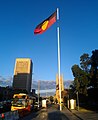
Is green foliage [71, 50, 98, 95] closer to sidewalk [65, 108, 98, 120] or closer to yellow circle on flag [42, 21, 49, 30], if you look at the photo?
sidewalk [65, 108, 98, 120]

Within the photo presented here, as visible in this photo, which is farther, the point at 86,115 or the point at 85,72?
the point at 85,72

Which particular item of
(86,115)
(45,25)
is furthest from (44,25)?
(86,115)

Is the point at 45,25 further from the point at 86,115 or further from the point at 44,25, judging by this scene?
the point at 86,115

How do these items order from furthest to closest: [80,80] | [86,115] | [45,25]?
[80,80] → [86,115] → [45,25]

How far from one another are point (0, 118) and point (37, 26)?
16.6 meters

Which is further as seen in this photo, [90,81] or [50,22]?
[90,81]

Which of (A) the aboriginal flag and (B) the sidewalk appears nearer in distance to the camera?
(B) the sidewalk

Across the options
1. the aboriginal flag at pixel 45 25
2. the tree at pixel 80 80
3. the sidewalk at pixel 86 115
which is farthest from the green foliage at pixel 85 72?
the aboriginal flag at pixel 45 25

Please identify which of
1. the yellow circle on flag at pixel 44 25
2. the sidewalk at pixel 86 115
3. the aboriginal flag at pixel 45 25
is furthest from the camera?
the yellow circle on flag at pixel 44 25

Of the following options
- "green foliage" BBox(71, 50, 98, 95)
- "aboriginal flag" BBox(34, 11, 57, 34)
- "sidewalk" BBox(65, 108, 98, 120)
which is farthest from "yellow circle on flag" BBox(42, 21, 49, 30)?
"green foliage" BBox(71, 50, 98, 95)

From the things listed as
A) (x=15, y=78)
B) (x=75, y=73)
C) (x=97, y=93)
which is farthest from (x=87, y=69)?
(x=15, y=78)

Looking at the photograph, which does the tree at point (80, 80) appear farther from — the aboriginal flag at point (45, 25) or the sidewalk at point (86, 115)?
the aboriginal flag at point (45, 25)

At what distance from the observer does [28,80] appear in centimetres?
19862

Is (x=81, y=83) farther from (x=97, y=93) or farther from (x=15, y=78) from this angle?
(x=15, y=78)
